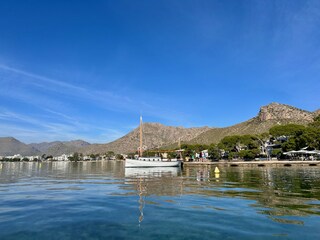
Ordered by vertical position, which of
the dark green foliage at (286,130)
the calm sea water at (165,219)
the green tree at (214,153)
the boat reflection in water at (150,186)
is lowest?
the calm sea water at (165,219)

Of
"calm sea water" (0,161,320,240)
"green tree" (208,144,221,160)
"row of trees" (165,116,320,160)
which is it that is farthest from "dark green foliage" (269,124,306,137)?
"calm sea water" (0,161,320,240)

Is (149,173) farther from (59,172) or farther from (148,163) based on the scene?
(148,163)

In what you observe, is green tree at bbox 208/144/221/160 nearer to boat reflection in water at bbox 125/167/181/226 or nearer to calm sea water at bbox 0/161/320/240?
boat reflection in water at bbox 125/167/181/226

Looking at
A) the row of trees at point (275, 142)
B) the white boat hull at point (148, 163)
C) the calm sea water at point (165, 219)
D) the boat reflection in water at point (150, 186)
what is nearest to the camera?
the calm sea water at point (165, 219)

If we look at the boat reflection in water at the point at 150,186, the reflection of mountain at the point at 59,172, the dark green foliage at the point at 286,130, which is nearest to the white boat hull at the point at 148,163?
the reflection of mountain at the point at 59,172

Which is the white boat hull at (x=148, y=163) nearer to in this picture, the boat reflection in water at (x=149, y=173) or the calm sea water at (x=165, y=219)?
the boat reflection in water at (x=149, y=173)

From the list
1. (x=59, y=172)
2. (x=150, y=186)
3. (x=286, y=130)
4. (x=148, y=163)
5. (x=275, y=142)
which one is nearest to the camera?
(x=150, y=186)

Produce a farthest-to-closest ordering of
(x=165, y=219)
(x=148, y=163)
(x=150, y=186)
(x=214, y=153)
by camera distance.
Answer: (x=214, y=153)
(x=148, y=163)
(x=150, y=186)
(x=165, y=219)

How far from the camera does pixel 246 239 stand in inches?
392

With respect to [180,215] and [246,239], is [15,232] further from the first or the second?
[246,239]

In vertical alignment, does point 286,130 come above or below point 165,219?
above

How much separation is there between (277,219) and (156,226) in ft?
19.2

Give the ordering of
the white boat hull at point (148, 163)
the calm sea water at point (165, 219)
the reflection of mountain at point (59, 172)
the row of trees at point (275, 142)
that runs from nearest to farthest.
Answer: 1. the calm sea water at point (165, 219)
2. the reflection of mountain at point (59, 172)
3. the white boat hull at point (148, 163)
4. the row of trees at point (275, 142)

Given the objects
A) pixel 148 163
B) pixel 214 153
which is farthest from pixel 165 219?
pixel 214 153
